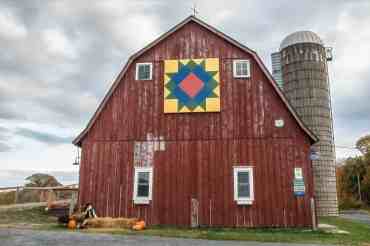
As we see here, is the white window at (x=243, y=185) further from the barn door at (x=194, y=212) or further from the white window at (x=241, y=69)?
the white window at (x=241, y=69)

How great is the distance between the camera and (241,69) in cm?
1712

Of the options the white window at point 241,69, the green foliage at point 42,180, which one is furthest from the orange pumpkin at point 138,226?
the green foliage at point 42,180

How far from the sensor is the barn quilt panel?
55.4 ft

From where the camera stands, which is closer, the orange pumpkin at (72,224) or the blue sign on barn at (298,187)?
the orange pumpkin at (72,224)

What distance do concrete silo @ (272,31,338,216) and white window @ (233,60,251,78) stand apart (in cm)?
964

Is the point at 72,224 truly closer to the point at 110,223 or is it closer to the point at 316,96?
the point at 110,223

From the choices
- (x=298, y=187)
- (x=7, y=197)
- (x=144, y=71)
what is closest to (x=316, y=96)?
(x=298, y=187)

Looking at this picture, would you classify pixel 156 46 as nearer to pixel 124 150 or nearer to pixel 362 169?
pixel 124 150

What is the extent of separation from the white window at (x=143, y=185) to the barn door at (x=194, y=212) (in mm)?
2038

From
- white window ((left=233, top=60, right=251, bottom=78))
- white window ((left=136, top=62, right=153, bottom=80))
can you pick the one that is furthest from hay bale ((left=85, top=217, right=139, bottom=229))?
white window ((left=233, top=60, right=251, bottom=78))

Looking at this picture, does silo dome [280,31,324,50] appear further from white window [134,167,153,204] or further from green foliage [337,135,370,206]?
green foliage [337,135,370,206]

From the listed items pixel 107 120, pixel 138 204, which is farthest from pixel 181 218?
pixel 107 120

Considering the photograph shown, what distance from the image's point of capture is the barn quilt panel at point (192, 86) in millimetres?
16891

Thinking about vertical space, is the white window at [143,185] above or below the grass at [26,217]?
above
